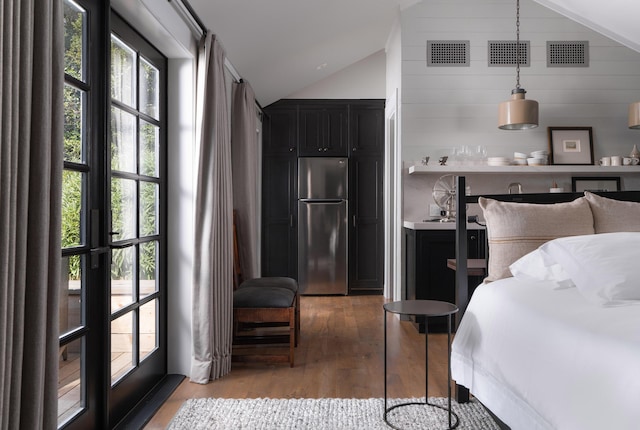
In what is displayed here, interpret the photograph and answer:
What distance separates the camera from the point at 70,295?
6.40 ft

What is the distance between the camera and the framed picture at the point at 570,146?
4.73 meters

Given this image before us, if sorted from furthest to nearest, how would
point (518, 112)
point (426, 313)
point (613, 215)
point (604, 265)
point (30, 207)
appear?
point (518, 112) → point (613, 215) → point (426, 313) → point (604, 265) → point (30, 207)

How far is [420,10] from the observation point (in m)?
4.73

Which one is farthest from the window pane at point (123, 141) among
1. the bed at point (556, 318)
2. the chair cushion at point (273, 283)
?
the bed at point (556, 318)

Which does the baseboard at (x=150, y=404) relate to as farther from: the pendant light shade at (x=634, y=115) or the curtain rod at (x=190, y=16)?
the pendant light shade at (x=634, y=115)

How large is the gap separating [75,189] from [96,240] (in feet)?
0.81

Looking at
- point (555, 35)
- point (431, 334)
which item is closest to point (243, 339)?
point (431, 334)

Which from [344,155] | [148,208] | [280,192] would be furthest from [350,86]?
[148,208]

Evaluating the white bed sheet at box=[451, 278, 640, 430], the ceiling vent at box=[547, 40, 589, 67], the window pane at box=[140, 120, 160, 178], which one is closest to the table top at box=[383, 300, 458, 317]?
the white bed sheet at box=[451, 278, 640, 430]

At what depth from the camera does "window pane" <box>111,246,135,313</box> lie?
2334 mm

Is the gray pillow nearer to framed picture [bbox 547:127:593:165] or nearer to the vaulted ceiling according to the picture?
the vaulted ceiling

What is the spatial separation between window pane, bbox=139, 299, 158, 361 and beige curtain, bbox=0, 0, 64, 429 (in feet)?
4.57

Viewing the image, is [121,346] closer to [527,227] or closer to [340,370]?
[340,370]

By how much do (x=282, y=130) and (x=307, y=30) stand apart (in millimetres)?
2030
